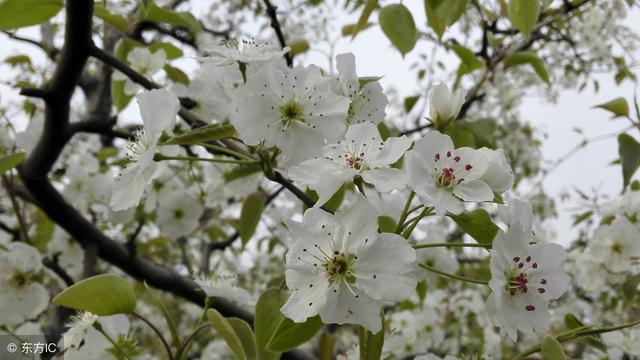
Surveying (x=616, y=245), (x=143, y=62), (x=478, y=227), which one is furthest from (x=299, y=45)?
(x=616, y=245)

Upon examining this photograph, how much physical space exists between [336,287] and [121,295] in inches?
12.2

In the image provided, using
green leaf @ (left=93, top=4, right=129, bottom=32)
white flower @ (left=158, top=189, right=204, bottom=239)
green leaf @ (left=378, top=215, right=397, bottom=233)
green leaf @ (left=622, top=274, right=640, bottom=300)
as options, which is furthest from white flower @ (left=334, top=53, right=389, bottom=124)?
white flower @ (left=158, top=189, right=204, bottom=239)

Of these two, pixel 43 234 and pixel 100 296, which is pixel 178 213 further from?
pixel 100 296

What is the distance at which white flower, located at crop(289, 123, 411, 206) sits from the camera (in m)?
0.68

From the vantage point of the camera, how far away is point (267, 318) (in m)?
0.75

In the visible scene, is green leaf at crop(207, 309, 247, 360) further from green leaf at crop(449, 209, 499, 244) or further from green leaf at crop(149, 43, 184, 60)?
green leaf at crop(149, 43, 184, 60)

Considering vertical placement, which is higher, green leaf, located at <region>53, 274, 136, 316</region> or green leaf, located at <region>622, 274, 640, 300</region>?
green leaf, located at <region>53, 274, 136, 316</region>

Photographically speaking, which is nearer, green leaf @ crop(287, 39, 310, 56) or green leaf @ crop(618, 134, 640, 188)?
green leaf @ crop(618, 134, 640, 188)

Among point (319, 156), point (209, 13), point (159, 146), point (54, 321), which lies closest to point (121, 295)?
point (159, 146)

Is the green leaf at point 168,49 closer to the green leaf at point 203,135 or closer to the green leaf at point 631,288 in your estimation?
the green leaf at point 203,135

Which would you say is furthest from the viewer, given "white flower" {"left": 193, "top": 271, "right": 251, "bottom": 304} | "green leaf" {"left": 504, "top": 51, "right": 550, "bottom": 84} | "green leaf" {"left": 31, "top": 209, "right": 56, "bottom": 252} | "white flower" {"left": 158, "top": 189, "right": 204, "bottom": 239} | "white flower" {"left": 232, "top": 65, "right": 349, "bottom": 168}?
"white flower" {"left": 158, "top": 189, "right": 204, "bottom": 239}

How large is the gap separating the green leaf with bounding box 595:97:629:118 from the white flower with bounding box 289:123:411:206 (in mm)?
592

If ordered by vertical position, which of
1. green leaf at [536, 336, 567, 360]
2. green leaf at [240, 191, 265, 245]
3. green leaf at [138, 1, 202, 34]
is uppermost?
green leaf at [138, 1, 202, 34]

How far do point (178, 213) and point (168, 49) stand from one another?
62 cm
